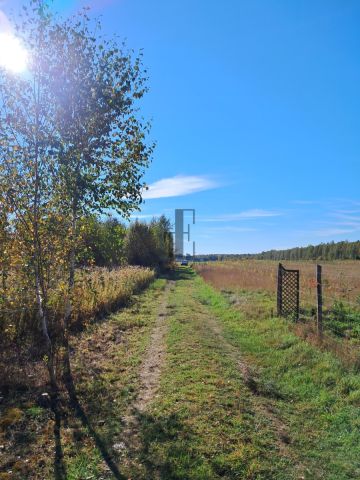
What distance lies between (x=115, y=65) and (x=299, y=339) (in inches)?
279

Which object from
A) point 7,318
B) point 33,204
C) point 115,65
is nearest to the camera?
point 33,204

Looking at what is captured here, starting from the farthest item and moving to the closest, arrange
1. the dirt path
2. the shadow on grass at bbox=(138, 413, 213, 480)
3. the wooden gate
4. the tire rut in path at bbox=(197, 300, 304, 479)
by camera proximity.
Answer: the wooden gate → the dirt path → the tire rut in path at bbox=(197, 300, 304, 479) → the shadow on grass at bbox=(138, 413, 213, 480)

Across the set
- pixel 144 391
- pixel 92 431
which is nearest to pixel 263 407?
pixel 144 391

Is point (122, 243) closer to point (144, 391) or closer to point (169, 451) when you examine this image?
point (144, 391)

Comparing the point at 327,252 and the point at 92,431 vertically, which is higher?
the point at 327,252

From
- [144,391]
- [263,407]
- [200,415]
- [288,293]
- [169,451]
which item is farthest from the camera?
[288,293]

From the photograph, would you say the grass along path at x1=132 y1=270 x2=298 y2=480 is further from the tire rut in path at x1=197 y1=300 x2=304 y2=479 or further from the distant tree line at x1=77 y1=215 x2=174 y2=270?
the distant tree line at x1=77 y1=215 x2=174 y2=270

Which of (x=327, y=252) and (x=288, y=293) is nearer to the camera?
(x=288, y=293)

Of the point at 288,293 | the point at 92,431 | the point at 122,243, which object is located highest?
the point at 122,243

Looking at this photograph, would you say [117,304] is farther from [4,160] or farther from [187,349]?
[4,160]

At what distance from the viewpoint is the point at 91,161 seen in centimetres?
572

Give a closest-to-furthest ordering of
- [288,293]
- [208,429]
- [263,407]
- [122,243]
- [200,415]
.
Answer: [208,429], [200,415], [263,407], [122,243], [288,293]

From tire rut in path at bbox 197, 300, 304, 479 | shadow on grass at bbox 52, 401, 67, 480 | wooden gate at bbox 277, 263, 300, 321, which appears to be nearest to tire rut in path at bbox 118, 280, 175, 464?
shadow on grass at bbox 52, 401, 67, 480

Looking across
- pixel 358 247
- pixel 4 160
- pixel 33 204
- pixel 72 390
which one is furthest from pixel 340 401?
pixel 358 247
